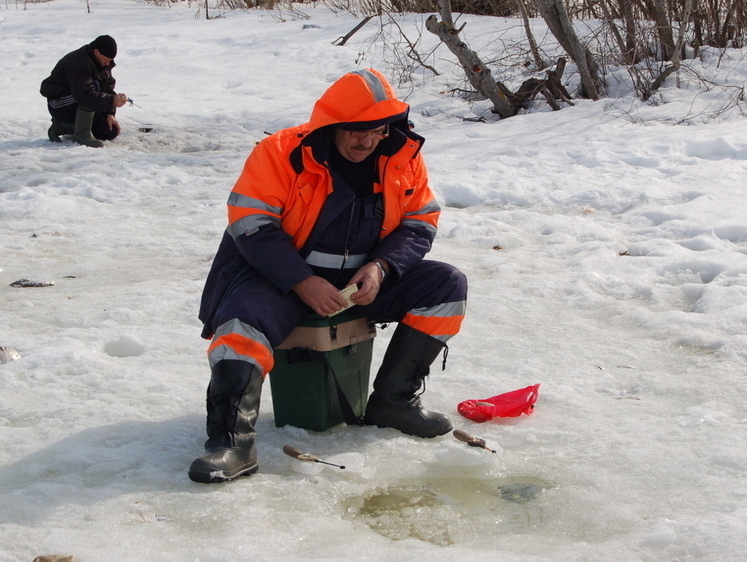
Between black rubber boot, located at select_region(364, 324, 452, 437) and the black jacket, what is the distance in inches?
230

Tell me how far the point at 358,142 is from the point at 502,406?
1118 mm

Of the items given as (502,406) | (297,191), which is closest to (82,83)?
(297,191)

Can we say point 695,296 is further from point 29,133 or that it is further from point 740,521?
point 29,133

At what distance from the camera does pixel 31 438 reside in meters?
3.14

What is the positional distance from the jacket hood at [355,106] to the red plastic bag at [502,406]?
1106mm

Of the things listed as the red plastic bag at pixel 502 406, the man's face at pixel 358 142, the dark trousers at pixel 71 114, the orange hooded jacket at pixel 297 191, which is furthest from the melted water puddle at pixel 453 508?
the dark trousers at pixel 71 114

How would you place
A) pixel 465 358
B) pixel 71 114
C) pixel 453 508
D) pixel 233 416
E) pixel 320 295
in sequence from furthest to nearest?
pixel 71 114 → pixel 465 358 → pixel 320 295 → pixel 233 416 → pixel 453 508

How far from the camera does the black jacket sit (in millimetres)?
8344

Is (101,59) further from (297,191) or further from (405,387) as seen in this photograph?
(405,387)

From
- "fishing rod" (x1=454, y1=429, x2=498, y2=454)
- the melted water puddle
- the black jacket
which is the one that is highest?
the black jacket

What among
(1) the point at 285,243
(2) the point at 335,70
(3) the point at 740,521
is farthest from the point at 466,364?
(2) the point at 335,70

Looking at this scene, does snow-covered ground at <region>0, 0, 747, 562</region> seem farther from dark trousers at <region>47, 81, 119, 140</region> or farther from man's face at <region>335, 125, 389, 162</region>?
man's face at <region>335, 125, 389, 162</region>

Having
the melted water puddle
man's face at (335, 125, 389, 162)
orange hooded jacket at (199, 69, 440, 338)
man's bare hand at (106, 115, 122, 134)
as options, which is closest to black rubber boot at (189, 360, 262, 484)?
orange hooded jacket at (199, 69, 440, 338)

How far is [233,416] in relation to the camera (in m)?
2.97
